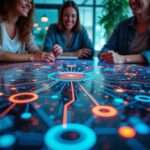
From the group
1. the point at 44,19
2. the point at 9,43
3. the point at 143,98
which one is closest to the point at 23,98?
the point at 143,98

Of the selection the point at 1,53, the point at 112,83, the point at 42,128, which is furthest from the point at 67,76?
the point at 1,53

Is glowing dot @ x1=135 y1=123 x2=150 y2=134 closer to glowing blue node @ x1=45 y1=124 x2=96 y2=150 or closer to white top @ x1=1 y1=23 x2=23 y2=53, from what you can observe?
glowing blue node @ x1=45 y1=124 x2=96 y2=150

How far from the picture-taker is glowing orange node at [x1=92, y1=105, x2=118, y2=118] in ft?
1.57

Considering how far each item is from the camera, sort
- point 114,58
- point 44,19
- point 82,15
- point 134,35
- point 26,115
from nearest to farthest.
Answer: point 26,115 < point 114,58 < point 134,35 < point 82,15 < point 44,19

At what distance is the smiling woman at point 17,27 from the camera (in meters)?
1.71

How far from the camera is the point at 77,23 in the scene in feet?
6.97

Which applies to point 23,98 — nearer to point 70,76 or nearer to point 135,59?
point 70,76

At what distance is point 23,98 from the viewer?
592mm

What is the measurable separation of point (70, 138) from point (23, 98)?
0.86 ft

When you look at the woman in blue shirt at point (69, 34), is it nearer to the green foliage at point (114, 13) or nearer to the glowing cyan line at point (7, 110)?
the glowing cyan line at point (7, 110)

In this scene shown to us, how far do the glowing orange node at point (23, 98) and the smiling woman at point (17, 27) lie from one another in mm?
1058

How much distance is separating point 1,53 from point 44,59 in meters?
0.29

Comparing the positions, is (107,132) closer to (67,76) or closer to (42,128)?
(42,128)

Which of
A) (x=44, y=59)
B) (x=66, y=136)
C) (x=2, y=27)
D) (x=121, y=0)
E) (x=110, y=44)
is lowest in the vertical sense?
(x=66, y=136)
